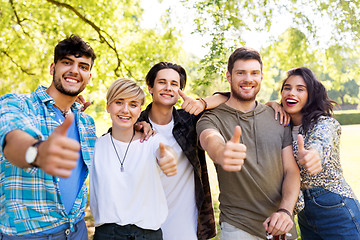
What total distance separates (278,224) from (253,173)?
442 millimetres

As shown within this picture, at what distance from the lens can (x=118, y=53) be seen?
25.3ft

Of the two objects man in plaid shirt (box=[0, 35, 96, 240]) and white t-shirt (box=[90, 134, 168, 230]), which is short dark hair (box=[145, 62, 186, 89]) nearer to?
man in plaid shirt (box=[0, 35, 96, 240])

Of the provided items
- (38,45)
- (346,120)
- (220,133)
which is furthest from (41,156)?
(346,120)

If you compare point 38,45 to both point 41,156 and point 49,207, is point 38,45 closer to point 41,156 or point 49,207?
point 49,207

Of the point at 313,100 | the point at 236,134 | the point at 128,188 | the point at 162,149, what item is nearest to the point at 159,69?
the point at 162,149

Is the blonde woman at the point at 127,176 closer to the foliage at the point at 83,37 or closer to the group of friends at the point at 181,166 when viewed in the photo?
the group of friends at the point at 181,166

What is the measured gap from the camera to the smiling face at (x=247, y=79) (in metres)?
2.71

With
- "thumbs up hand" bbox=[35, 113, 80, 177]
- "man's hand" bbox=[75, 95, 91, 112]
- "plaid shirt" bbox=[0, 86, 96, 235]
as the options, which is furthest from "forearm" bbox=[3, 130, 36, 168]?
"man's hand" bbox=[75, 95, 91, 112]

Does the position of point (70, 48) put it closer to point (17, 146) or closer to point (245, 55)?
point (17, 146)

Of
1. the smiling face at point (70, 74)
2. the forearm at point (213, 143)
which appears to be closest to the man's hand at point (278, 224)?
the forearm at point (213, 143)

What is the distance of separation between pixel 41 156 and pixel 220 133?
1.52 meters

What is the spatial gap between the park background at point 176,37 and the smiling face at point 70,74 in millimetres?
3311

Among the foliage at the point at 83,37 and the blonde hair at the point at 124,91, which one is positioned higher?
the foliage at the point at 83,37

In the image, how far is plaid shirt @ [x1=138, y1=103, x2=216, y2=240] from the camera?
2.97 metres
